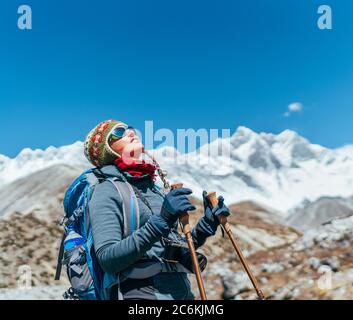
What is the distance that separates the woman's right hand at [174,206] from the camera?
10.0ft

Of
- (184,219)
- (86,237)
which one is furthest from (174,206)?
(86,237)

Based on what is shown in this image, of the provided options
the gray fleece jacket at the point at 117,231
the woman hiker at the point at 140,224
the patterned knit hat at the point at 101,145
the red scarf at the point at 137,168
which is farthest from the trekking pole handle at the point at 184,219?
the patterned knit hat at the point at 101,145

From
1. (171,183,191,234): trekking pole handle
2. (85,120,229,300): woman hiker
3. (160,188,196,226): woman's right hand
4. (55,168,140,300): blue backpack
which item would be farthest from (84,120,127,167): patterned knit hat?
(160,188,196,226): woman's right hand

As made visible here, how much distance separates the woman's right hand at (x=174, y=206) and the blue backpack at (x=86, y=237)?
337 mm

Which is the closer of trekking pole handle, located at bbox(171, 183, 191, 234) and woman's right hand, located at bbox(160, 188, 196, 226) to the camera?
woman's right hand, located at bbox(160, 188, 196, 226)

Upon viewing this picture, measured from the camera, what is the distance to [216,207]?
11.8 ft

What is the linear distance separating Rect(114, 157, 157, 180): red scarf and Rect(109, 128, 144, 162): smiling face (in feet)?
0.31

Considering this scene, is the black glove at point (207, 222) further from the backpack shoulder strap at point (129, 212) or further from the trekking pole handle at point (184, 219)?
the backpack shoulder strap at point (129, 212)

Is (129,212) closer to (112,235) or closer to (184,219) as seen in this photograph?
(112,235)

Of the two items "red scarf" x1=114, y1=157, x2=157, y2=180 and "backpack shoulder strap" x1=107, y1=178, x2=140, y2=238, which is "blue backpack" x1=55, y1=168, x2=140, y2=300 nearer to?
"backpack shoulder strap" x1=107, y1=178, x2=140, y2=238

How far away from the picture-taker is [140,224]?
3377mm

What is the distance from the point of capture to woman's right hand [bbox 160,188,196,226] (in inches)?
120
